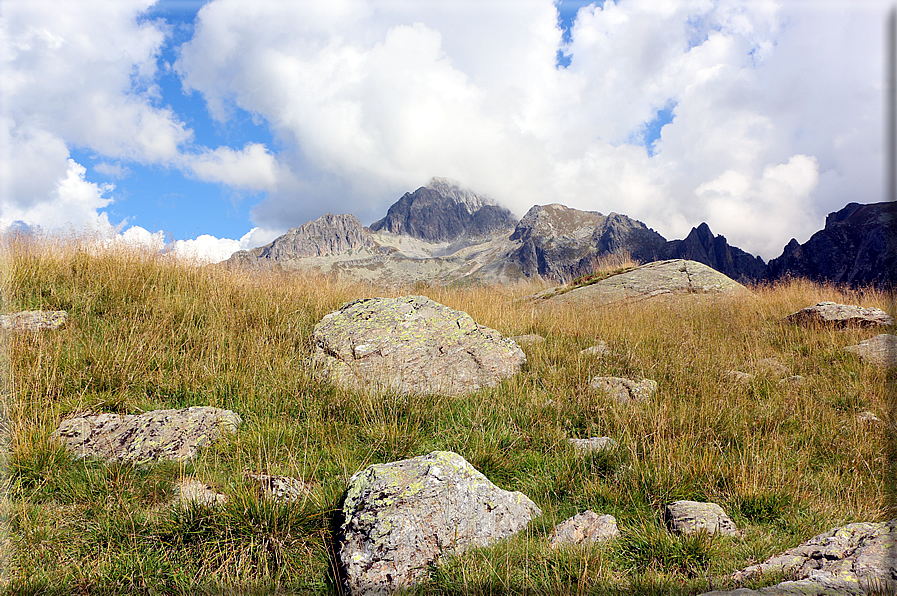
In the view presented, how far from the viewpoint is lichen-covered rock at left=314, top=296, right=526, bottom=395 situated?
5562 millimetres

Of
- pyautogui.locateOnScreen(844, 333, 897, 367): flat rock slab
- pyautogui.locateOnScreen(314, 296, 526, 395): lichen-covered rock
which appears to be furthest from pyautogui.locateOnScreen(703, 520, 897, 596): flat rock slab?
pyautogui.locateOnScreen(844, 333, 897, 367): flat rock slab

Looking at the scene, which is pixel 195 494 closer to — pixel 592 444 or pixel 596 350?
pixel 592 444

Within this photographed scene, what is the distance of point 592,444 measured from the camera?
4035 mm

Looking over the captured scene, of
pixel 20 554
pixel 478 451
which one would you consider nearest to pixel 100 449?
pixel 20 554

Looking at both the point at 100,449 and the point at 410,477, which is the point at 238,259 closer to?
the point at 100,449

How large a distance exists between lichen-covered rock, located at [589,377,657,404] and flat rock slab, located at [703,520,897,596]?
8.57 ft

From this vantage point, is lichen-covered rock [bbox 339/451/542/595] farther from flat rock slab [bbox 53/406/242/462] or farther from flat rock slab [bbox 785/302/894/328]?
flat rock slab [bbox 785/302/894/328]

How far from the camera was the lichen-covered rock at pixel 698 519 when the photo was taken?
273cm

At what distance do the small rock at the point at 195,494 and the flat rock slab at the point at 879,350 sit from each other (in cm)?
914

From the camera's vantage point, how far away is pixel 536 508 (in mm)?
3152

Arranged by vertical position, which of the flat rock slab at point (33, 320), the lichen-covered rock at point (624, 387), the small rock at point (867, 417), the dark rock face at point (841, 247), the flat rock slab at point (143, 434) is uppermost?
the dark rock face at point (841, 247)

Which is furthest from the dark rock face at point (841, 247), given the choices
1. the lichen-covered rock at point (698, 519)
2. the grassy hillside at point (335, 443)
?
the lichen-covered rock at point (698, 519)

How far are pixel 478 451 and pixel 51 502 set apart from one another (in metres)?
3.31

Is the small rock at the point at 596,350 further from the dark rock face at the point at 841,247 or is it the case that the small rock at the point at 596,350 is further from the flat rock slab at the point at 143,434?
the dark rock face at the point at 841,247
